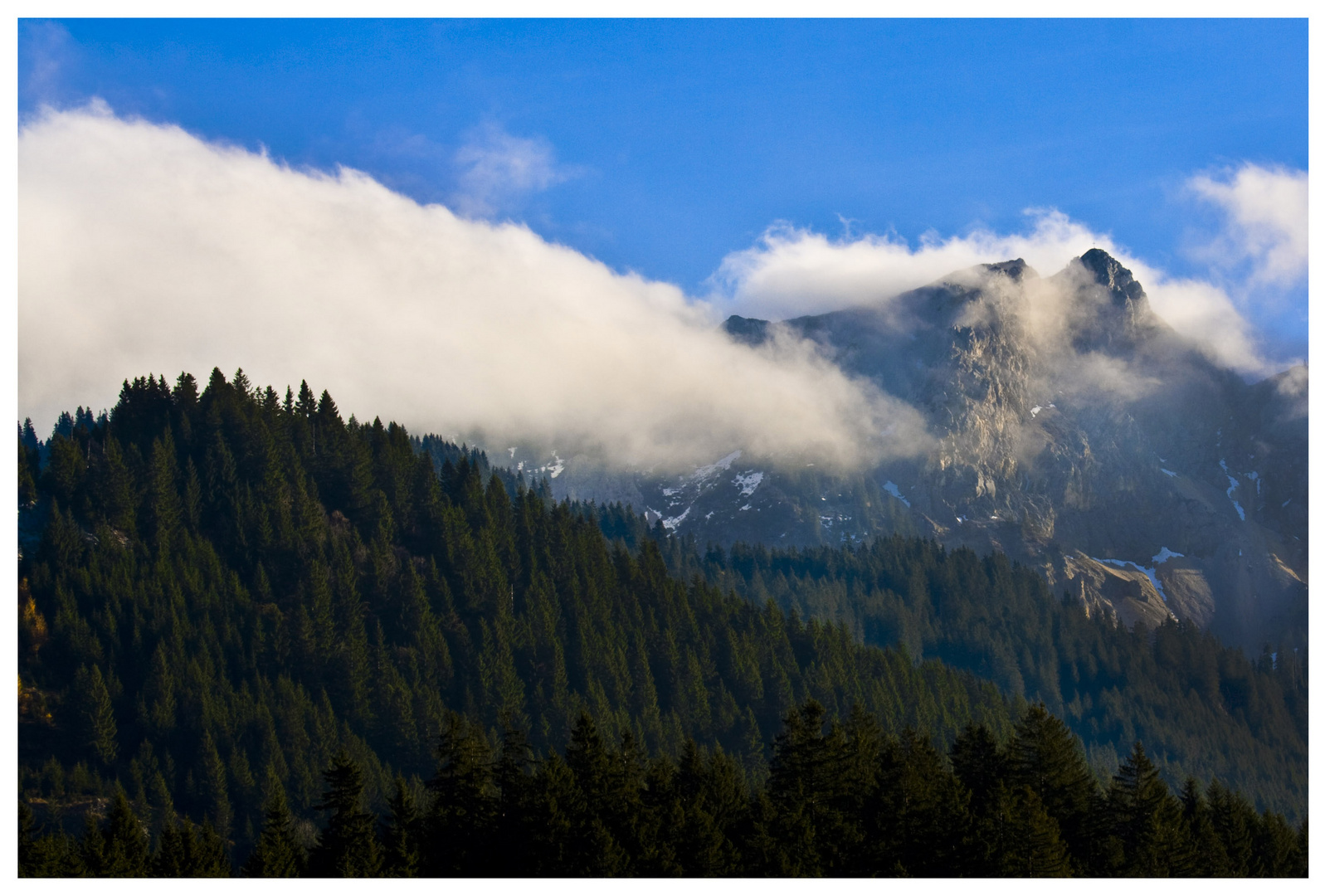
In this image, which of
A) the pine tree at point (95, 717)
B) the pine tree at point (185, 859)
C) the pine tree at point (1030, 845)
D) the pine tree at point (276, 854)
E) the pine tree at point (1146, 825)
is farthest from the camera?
the pine tree at point (95, 717)

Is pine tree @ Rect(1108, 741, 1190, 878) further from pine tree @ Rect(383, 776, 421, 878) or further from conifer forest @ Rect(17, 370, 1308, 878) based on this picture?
pine tree @ Rect(383, 776, 421, 878)

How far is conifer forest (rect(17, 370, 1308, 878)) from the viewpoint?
2972 inches

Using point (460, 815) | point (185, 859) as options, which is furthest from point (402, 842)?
point (185, 859)

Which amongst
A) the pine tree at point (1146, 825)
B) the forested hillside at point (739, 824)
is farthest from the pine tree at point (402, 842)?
the pine tree at point (1146, 825)

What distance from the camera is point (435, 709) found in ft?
506

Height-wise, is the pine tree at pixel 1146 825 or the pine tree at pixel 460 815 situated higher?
the pine tree at pixel 460 815

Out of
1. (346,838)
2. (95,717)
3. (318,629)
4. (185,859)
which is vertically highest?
(318,629)

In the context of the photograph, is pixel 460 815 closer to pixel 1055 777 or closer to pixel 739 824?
pixel 739 824

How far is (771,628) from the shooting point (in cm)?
19425

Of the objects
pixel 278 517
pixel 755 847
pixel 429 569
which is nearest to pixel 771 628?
pixel 429 569

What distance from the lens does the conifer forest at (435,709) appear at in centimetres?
7550

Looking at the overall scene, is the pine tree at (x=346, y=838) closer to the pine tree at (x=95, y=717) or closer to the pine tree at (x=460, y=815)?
the pine tree at (x=460, y=815)

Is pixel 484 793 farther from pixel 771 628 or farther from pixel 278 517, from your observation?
pixel 771 628
